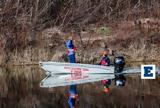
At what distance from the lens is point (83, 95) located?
620 inches

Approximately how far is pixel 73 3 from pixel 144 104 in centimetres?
1490

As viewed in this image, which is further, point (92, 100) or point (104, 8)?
point (104, 8)

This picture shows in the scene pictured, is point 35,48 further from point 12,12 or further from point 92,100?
point 92,100

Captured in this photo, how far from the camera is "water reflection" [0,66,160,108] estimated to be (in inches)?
568

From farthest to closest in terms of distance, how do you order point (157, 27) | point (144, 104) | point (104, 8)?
point (104, 8) < point (157, 27) < point (144, 104)

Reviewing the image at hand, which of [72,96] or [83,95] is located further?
[83,95]

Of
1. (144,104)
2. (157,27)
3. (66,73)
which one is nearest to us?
(144,104)

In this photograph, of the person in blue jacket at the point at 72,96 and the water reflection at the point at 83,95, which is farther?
the person in blue jacket at the point at 72,96

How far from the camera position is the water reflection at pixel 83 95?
1443 cm

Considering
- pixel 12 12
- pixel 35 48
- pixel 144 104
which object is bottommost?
pixel 144 104

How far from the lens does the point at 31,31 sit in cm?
2609

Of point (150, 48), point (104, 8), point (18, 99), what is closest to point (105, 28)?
point (104, 8)

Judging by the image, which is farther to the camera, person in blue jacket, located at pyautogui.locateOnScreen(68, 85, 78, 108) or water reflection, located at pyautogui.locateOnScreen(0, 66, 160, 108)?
person in blue jacket, located at pyautogui.locateOnScreen(68, 85, 78, 108)

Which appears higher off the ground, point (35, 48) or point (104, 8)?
point (104, 8)
